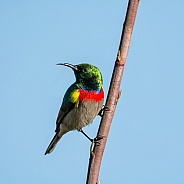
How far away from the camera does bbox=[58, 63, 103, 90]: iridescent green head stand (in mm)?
7090

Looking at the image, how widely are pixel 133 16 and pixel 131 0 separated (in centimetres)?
15

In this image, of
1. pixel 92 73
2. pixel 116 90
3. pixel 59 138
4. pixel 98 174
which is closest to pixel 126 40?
pixel 116 90

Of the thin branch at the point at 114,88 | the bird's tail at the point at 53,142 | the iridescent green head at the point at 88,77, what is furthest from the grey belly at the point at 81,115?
the thin branch at the point at 114,88

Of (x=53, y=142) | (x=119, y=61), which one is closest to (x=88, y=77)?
(x=53, y=142)

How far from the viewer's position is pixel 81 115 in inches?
286

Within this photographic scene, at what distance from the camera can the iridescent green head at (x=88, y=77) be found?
23.3 ft

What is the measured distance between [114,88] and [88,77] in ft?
10.8

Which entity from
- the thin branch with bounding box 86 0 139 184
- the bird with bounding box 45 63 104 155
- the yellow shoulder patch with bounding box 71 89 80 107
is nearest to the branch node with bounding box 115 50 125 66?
the thin branch with bounding box 86 0 139 184

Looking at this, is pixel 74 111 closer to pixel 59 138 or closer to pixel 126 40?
pixel 59 138

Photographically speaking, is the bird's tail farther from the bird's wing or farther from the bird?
the bird

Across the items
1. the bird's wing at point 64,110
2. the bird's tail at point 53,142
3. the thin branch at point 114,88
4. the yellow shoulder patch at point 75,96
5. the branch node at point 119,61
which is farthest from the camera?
the bird's tail at point 53,142

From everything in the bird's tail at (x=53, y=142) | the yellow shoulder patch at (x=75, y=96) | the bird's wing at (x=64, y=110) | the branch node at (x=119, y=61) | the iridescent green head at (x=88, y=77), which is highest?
the branch node at (x=119, y=61)

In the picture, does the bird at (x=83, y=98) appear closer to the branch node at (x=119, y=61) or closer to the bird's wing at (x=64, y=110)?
the bird's wing at (x=64, y=110)

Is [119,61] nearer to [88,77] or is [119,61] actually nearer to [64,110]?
[88,77]
